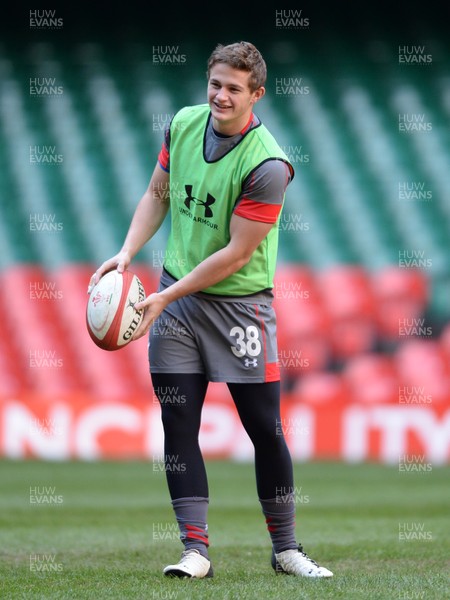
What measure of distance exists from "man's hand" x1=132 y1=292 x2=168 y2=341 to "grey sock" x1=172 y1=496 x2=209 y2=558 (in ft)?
2.23

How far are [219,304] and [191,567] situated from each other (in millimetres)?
1005

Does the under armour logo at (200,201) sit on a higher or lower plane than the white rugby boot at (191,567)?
higher

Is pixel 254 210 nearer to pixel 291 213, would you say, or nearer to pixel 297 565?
pixel 297 565

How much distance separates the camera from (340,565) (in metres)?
4.80

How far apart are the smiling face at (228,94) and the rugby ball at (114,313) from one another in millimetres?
730

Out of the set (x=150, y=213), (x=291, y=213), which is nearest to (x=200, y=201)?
(x=150, y=213)

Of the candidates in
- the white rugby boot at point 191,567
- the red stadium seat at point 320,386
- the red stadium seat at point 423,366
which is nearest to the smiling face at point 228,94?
the white rugby boot at point 191,567

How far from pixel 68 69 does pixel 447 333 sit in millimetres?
7295

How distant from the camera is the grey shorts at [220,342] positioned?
441cm

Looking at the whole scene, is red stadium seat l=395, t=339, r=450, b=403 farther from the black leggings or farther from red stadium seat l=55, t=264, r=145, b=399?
the black leggings

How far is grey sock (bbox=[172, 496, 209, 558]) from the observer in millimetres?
4387

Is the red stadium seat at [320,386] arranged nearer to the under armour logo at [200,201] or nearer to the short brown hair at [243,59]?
the under armour logo at [200,201]

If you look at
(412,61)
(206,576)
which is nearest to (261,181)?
(206,576)

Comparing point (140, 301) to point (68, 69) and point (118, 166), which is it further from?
A: point (68, 69)
